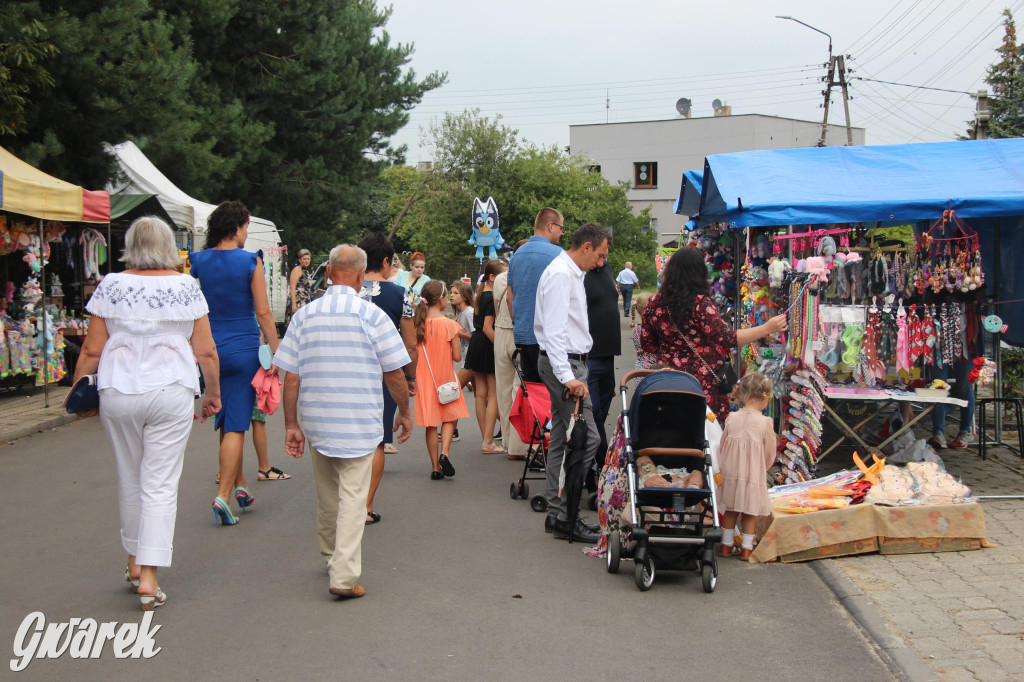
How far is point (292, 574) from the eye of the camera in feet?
18.2

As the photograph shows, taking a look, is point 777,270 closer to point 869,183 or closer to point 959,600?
point 869,183

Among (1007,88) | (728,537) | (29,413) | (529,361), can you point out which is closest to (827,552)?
(728,537)

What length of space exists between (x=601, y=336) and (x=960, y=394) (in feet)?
13.9

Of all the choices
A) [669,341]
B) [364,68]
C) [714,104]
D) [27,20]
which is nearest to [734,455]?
[669,341]

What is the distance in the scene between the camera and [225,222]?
21.5 feet

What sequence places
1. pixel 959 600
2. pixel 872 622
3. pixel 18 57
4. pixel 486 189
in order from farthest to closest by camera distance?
pixel 486 189
pixel 18 57
pixel 959 600
pixel 872 622

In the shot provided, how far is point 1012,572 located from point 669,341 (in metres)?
2.47

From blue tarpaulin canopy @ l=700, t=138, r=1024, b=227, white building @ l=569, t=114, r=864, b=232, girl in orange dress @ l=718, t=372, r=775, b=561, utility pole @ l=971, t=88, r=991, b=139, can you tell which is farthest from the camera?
white building @ l=569, t=114, r=864, b=232

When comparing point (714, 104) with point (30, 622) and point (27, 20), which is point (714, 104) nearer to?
point (27, 20)

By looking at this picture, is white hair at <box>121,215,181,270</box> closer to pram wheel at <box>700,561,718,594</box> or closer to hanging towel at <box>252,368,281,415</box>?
hanging towel at <box>252,368,281,415</box>

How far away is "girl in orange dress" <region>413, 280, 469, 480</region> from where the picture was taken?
332 inches

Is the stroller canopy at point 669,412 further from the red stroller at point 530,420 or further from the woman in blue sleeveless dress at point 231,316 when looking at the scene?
the woman in blue sleeveless dress at point 231,316

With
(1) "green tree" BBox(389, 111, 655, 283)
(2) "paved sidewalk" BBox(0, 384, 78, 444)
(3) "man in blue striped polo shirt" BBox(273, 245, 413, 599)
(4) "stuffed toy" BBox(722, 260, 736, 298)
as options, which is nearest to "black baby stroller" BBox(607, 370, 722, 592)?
(3) "man in blue striped polo shirt" BBox(273, 245, 413, 599)

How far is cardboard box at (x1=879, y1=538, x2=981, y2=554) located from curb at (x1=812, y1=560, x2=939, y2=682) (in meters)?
0.46
